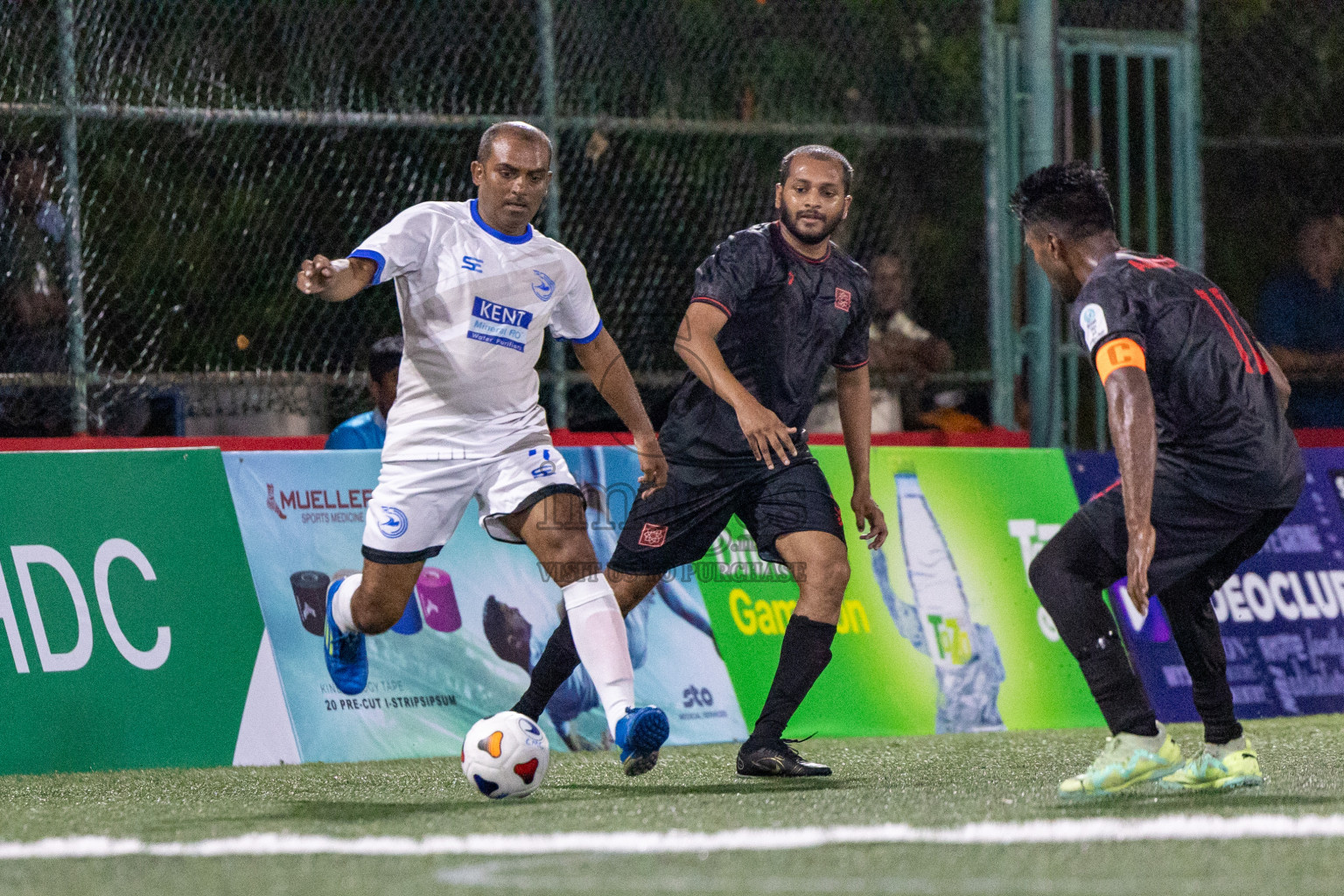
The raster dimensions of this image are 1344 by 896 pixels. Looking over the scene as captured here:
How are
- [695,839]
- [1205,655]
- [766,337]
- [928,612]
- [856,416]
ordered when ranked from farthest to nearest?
[928,612]
[856,416]
[766,337]
[1205,655]
[695,839]

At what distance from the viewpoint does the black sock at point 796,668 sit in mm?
6395

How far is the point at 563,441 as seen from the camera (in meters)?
8.77

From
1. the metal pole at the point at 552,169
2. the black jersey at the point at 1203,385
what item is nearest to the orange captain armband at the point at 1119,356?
the black jersey at the point at 1203,385

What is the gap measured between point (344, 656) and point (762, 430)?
170cm

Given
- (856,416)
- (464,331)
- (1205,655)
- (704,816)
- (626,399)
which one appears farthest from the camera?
(856,416)

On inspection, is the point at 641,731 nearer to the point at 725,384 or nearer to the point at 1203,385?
the point at 725,384

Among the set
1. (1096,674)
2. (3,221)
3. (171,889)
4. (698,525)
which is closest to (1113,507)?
(1096,674)

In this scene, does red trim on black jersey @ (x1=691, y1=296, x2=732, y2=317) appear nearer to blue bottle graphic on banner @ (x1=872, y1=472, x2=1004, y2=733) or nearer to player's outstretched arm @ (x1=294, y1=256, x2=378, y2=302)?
player's outstretched arm @ (x1=294, y1=256, x2=378, y2=302)

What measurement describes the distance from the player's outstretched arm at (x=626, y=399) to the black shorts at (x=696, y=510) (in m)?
0.10

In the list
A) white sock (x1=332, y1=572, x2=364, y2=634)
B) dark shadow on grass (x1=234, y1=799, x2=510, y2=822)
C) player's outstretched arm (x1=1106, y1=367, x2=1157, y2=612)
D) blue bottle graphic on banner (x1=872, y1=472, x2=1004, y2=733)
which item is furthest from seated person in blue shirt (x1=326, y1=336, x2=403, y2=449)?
player's outstretched arm (x1=1106, y1=367, x2=1157, y2=612)

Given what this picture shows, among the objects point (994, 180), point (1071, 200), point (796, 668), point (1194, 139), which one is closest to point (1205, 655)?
point (796, 668)

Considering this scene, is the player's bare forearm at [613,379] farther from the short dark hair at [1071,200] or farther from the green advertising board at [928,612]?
the green advertising board at [928,612]

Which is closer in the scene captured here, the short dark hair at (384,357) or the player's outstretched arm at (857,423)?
the player's outstretched arm at (857,423)

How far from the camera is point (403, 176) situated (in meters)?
8.70
